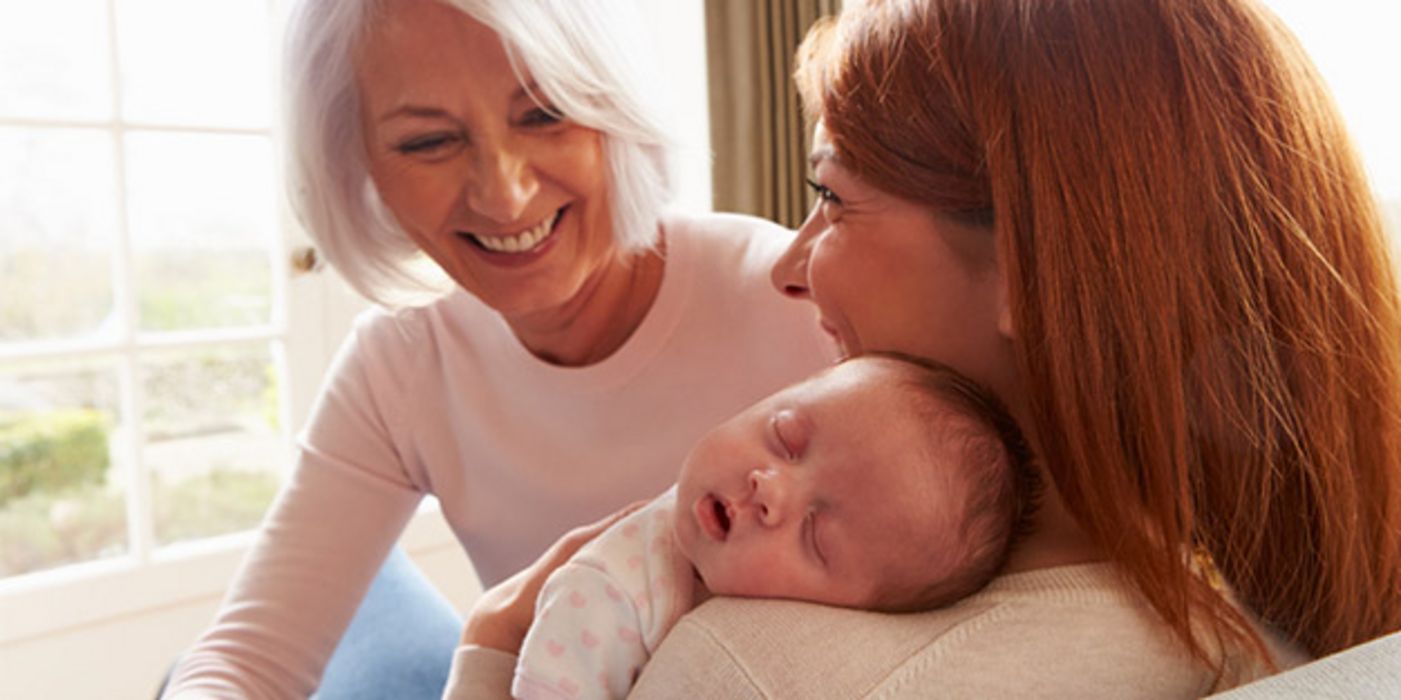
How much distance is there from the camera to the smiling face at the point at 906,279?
1.00 meters

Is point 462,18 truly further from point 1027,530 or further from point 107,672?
point 107,672

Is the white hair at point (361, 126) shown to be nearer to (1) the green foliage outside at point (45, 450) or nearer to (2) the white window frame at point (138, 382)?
(2) the white window frame at point (138, 382)

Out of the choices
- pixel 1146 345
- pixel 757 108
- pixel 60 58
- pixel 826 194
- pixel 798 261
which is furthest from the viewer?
pixel 757 108

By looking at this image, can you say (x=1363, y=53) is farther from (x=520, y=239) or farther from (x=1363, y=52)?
(x=520, y=239)

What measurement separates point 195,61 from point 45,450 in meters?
1.50

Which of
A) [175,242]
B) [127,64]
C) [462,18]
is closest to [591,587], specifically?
[462,18]

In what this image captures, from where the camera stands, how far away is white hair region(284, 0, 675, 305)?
158cm

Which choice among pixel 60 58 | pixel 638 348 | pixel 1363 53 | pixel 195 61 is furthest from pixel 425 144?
pixel 1363 53

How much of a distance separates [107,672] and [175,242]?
1.35 metres

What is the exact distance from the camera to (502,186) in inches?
63.2

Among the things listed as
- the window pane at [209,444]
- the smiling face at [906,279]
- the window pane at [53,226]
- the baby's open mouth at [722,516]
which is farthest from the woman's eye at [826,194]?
the window pane at [209,444]

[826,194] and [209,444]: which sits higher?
[826,194]

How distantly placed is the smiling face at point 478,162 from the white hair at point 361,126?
3 centimetres

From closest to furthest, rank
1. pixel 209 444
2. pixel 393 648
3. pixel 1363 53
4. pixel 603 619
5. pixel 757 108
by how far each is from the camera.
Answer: pixel 603 619 → pixel 393 648 → pixel 1363 53 → pixel 757 108 → pixel 209 444
